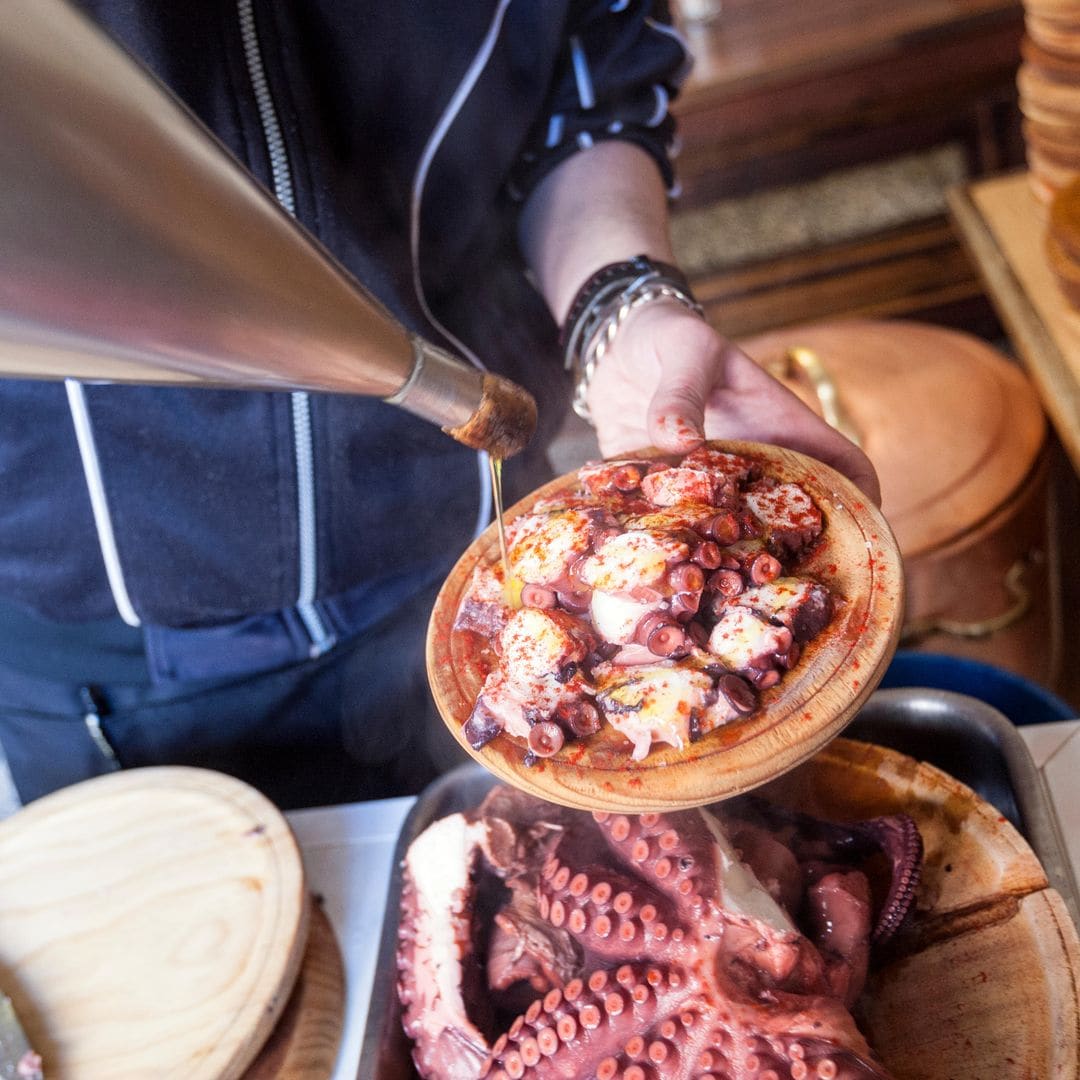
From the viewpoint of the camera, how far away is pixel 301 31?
1224 mm

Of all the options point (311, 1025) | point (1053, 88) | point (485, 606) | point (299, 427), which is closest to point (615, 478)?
point (485, 606)

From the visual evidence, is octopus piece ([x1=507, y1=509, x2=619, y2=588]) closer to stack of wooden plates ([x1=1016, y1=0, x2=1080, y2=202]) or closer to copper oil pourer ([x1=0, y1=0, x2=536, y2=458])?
copper oil pourer ([x1=0, y1=0, x2=536, y2=458])

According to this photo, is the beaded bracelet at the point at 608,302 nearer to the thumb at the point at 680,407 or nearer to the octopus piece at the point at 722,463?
the thumb at the point at 680,407

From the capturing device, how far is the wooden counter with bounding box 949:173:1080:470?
2.01 meters

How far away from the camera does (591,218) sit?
1488 millimetres

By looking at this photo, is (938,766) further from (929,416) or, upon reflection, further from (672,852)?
(929,416)

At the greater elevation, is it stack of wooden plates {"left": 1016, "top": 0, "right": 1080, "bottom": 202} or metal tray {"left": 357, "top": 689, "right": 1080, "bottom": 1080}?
stack of wooden plates {"left": 1016, "top": 0, "right": 1080, "bottom": 202}

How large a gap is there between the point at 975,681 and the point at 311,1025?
1029 millimetres

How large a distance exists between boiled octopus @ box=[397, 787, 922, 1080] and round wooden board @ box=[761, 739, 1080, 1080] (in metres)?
0.06

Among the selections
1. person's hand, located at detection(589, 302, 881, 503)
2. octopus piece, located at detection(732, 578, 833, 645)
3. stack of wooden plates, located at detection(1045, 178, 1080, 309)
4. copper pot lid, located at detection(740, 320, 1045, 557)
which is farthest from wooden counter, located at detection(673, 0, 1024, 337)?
octopus piece, located at detection(732, 578, 833, 645)

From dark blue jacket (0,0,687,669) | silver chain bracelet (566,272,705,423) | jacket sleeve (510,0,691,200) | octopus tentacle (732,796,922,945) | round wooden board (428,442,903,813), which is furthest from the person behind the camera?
jacket sleeve (510,0,691,200)

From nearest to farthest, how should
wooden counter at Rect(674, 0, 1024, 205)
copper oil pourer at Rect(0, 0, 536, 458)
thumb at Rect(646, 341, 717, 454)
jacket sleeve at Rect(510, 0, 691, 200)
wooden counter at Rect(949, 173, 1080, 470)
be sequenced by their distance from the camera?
copper oil pourer at Rect(0, 0, 536, 458) → thumb at Rect(646, 341, 717, 454) → jacket sleeve at Rect(510, 0, 691, 200) → wooden counter at Rect(949, 173, 1080, 470) → wooden counter at Rect(674, 0, 1024, 205)

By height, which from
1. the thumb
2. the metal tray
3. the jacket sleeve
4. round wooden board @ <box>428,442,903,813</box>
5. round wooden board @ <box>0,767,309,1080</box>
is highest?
the jacket sleeve

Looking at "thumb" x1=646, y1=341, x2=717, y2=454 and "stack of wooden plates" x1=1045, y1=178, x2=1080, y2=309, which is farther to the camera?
"stack of wooden plates" x1=1045, y1=178, x2=1080, y2=309
